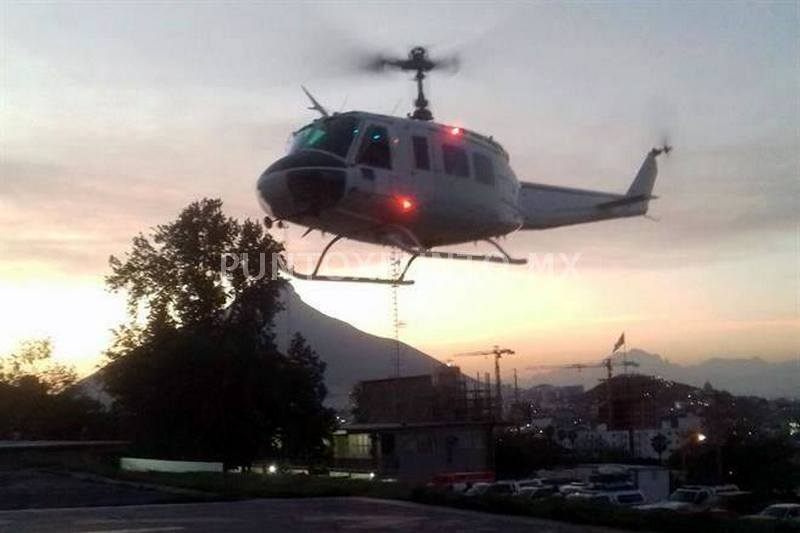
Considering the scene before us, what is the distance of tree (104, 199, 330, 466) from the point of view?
4178 cm

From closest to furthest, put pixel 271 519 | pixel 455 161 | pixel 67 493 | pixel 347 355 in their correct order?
pixel 271 519
pixel 455 161
pixel 67 493
pixel 347 355

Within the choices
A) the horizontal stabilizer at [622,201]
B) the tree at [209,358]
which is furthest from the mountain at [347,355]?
the horizontal stabilizer at [622,201]

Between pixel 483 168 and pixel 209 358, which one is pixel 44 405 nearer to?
pixel 209 358

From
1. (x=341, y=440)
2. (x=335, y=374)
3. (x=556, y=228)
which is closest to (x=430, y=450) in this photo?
(x=341, y=440)

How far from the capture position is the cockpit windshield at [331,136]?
51.7ft

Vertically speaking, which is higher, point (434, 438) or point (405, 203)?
point (405, 203)

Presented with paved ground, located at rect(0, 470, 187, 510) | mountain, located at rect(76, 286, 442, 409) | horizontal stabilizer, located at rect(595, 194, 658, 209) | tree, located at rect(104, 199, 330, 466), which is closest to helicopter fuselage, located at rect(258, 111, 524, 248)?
horizontal stabilizer, located at rect(595, 194, 658, 209)

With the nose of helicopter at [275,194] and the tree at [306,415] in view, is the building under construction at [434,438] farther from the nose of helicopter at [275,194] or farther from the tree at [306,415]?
the nose of helicopter at [275,194]

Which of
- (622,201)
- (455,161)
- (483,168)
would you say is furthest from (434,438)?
(455,161)

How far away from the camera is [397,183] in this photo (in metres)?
16.2

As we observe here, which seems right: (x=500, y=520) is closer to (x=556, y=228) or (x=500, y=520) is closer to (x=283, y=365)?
(x=556, y=228)

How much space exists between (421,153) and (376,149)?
3.08 feet

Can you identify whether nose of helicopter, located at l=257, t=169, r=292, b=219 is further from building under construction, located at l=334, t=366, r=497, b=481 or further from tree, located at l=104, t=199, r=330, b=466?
building under construction, located at l=334, t=366, r=497, b=481

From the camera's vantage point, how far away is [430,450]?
49406 millimetres
